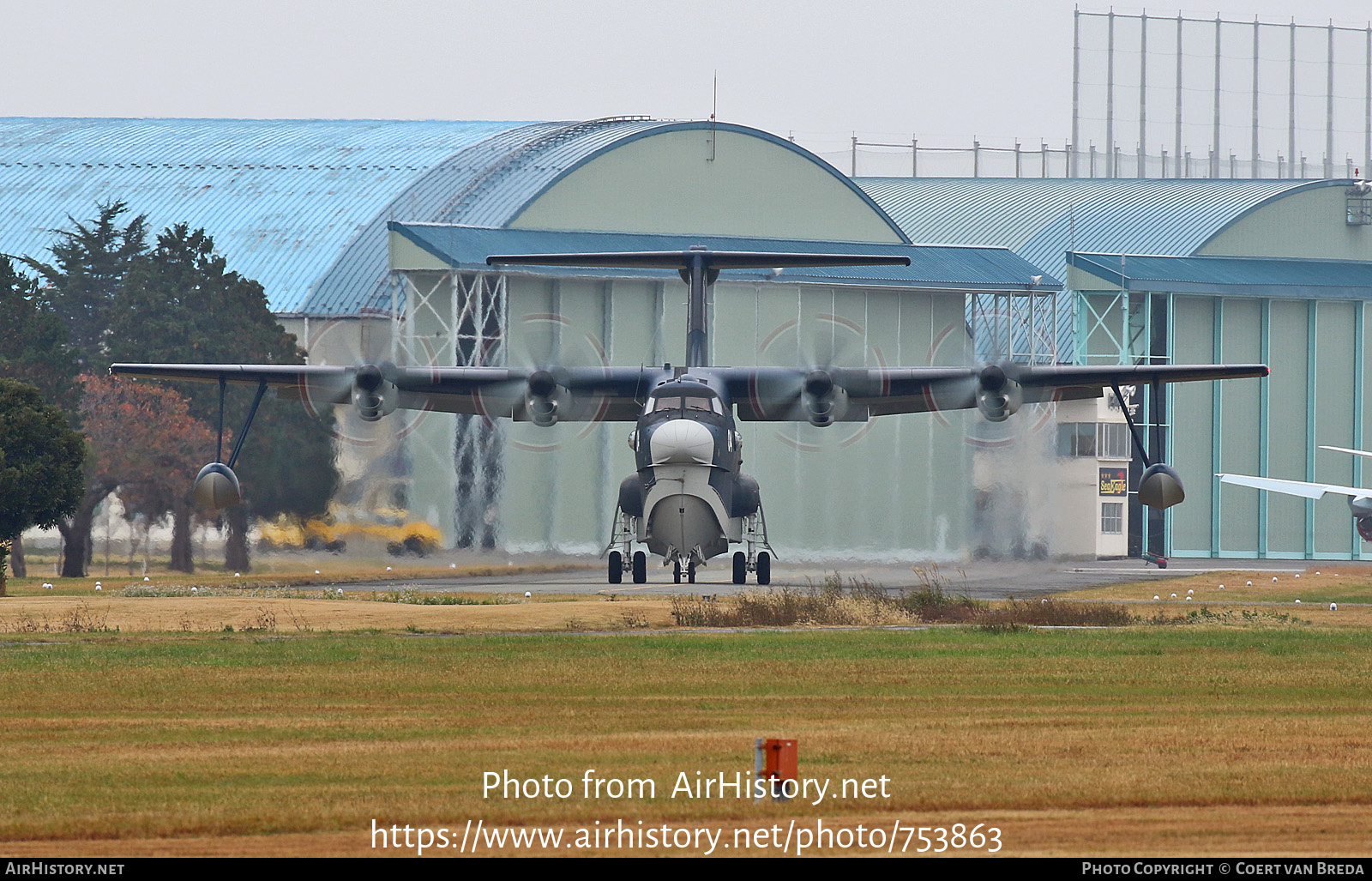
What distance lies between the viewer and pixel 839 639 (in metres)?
30.7

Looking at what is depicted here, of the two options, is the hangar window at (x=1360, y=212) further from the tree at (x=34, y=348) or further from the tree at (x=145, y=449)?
the tree at (x=34, y=348)

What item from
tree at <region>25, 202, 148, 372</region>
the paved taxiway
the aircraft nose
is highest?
tree at <region>25, 202, 148, 372</region>

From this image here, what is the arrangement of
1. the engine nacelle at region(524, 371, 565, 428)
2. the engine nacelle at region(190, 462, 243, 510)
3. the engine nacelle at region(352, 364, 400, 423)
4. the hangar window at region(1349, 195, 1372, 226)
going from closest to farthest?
the engine nacelle at region(190, 462, 243, 510) → the engine nacelle at region(352, 364, 400, 423) → the engine nacelle at region(524, 371, 565, 428) → the hangar window at region(1349, 195, 1372, 226)

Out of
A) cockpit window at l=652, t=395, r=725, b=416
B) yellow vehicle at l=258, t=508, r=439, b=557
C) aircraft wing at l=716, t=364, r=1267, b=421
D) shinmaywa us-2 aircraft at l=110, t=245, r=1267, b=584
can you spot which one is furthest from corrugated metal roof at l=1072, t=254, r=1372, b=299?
cockpit window at l=652, t=395, r=725, b=416

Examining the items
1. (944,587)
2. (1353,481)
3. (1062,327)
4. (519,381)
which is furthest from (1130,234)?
(519,381)

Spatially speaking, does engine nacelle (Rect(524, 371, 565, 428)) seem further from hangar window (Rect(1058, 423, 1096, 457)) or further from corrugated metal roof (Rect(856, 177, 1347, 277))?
corrugated metal roof (Rect(856, 177, 1347, 277))

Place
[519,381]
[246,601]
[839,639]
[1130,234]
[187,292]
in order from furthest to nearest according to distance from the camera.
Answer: [1130,234] → [187,292] → [519,381] → [246,601] → [839,639]

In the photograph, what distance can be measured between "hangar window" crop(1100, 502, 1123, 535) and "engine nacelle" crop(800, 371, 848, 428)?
2686cm

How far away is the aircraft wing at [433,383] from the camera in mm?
42094

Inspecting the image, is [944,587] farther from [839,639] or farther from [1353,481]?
[1353,481]

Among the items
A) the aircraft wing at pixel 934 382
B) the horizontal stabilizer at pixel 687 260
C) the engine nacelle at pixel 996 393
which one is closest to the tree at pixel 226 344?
the horizontal stabilizer at pixel 687 260

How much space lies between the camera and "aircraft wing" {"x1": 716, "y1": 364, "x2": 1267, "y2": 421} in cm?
4197

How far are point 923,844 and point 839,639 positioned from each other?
17.9 metres

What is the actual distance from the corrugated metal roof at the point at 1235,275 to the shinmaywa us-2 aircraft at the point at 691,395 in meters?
28.1
